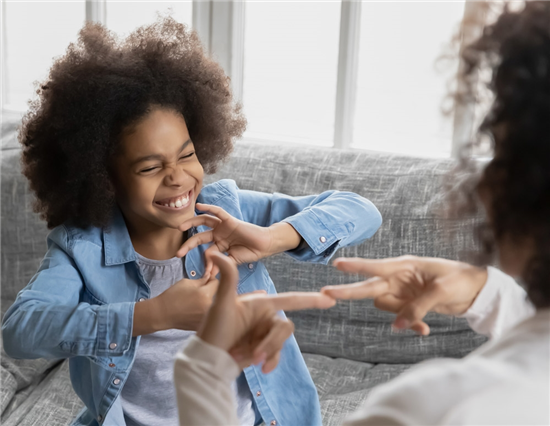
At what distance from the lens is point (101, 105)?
1.24m

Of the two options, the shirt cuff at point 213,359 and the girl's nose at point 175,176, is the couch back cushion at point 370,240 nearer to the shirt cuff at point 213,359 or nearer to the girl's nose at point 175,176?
the girl's nose at point 175,176

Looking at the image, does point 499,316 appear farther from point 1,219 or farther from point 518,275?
point 1,219

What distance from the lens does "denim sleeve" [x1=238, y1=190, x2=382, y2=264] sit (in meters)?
1.29

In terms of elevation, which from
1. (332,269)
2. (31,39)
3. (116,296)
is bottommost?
(332,269)

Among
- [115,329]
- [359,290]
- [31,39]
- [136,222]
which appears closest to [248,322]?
[359,290]

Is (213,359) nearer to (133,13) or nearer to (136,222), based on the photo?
(136,222)

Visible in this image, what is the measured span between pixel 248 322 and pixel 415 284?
258 millimetres

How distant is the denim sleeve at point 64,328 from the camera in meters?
1.12

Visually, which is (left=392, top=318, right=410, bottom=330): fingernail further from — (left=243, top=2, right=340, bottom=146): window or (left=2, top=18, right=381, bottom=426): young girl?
(left=243, top=2, right=340, bottom=146): window

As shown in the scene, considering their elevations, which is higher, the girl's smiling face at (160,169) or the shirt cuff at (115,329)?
the girl's smiling face at (160,169)

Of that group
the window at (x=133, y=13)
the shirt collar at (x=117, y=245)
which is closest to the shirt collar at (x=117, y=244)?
the shirt collar at (x=117, y=245)

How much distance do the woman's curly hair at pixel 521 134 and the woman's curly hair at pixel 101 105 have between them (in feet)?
2.47

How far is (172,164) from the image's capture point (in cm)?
123

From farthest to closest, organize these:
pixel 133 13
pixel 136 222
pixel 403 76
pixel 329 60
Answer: pixel 133 13
pixel 329 60
pixel 403 76
pixel 136 222
